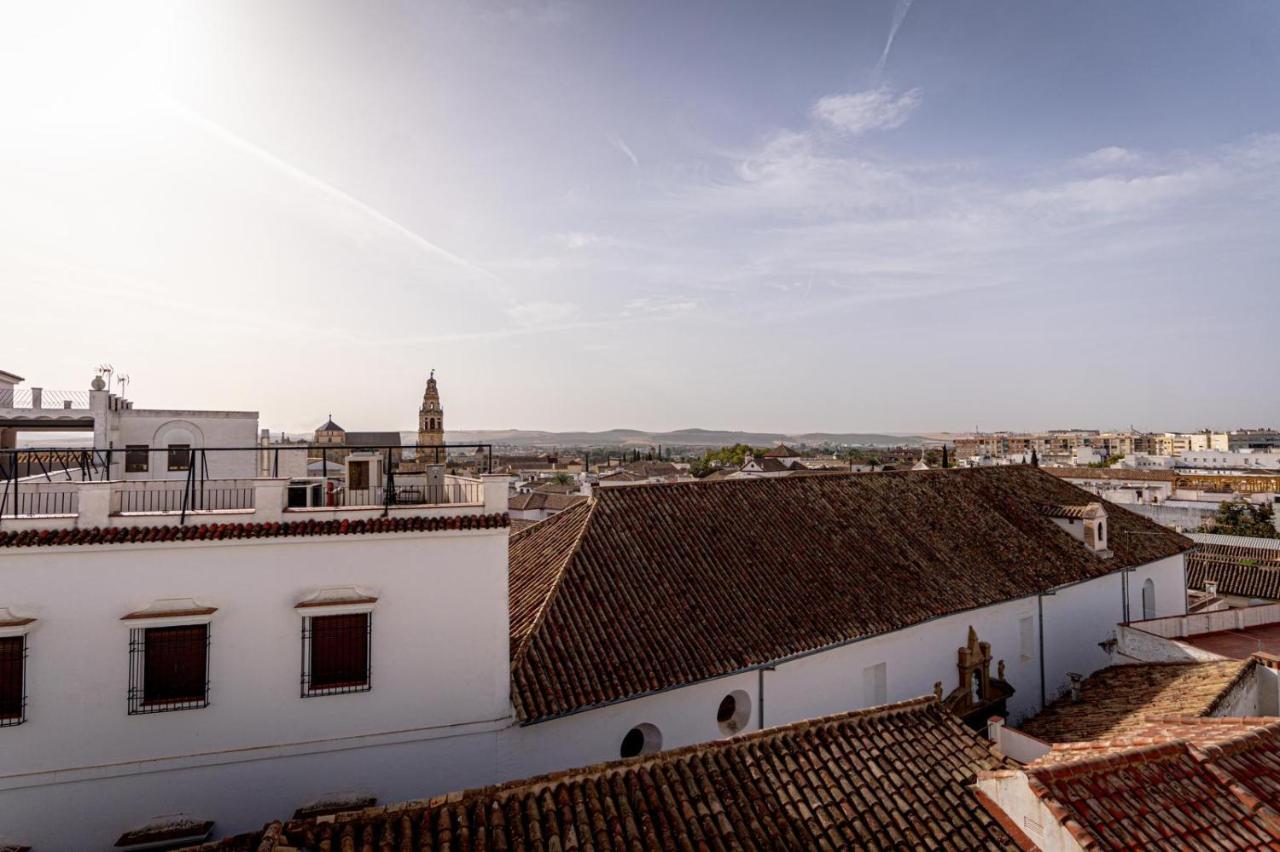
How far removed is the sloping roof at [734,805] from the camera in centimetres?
652

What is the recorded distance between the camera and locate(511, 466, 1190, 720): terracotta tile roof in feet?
36.2

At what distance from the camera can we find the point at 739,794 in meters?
7.66

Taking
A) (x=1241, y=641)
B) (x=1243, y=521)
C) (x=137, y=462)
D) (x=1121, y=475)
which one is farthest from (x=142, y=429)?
(x=1121, y=475)

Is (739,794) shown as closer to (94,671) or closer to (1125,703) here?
Result: (94,671)

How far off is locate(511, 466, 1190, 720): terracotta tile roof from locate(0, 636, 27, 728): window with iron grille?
6.07m

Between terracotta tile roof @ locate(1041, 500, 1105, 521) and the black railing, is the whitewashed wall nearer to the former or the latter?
the black railing

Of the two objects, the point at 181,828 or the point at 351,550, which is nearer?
the point at 181,828

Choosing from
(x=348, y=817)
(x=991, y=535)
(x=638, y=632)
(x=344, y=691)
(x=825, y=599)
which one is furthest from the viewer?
(x=991, y=535)

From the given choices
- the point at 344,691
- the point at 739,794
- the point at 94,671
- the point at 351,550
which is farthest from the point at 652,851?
the point at 94,671

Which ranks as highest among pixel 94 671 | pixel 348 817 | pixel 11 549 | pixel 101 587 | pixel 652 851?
pixel 11 549

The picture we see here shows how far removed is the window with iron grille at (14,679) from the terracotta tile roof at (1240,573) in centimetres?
3534

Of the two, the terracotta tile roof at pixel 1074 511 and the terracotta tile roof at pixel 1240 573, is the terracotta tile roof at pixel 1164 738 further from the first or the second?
the terracotta tile roof at pixel 1240 573

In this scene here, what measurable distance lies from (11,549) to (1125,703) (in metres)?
19.6

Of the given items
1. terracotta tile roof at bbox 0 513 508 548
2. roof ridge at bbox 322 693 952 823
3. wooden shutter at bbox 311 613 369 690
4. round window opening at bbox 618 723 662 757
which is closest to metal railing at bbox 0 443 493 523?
terracotta tile roof at bbox 0 513 508 548
